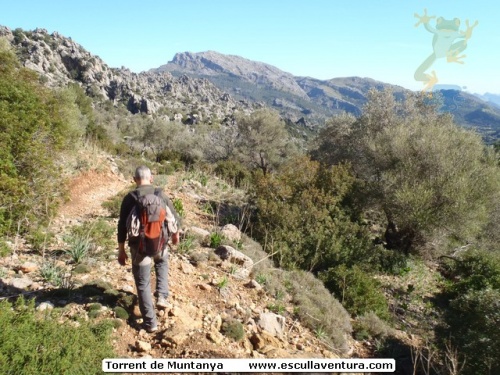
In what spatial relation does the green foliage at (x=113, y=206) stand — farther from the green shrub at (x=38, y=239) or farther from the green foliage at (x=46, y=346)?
the green foliage at (x=46, y=346)

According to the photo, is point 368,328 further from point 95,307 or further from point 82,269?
point 82,269

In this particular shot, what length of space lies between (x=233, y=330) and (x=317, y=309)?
275cm

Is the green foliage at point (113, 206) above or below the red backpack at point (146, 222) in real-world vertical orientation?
below

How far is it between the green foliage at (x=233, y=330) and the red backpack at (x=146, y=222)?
1701 millimetres

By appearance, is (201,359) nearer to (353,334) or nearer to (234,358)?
(234,358)

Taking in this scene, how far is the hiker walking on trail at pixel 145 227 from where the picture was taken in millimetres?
4121

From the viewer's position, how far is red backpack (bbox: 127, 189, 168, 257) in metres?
4.11

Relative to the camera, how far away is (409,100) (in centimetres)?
2311

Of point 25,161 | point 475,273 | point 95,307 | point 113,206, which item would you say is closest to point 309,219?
point 475,273

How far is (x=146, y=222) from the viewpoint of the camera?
4133 mm

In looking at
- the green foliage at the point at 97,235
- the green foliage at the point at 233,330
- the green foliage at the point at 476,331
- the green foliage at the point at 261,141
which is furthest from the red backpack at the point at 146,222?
the green foliage at the point at 261,141

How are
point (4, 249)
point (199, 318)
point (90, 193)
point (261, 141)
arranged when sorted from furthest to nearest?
1. point (261, 141)
2. point (90, 193)
3. point (4, 249)
4. point (199, 318)

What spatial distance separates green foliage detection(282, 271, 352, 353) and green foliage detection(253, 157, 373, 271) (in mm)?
1240

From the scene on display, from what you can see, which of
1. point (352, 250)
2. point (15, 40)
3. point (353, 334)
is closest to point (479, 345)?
point (353, 334)
